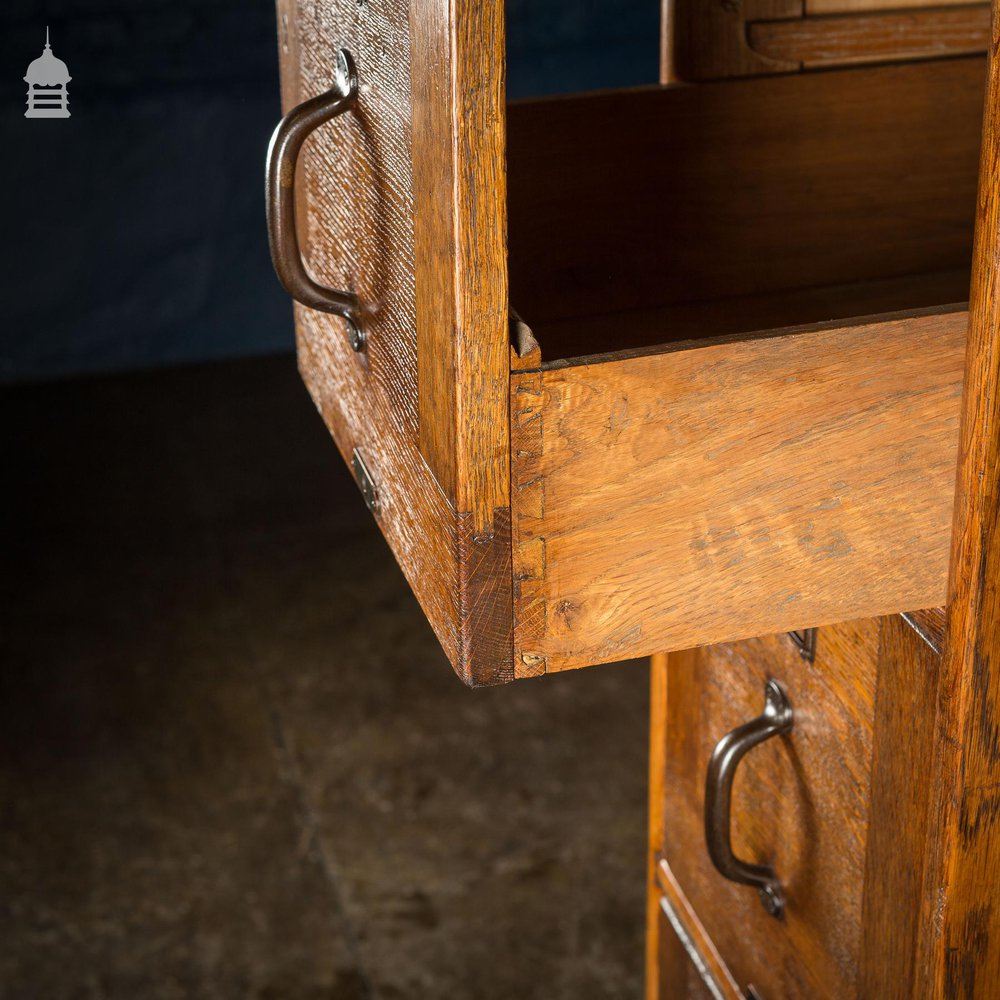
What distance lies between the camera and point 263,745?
9.36 feet

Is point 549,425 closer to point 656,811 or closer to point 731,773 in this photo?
point 731,773

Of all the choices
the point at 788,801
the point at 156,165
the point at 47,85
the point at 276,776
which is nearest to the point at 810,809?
the point at 788,801

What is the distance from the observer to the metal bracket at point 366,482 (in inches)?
37.4

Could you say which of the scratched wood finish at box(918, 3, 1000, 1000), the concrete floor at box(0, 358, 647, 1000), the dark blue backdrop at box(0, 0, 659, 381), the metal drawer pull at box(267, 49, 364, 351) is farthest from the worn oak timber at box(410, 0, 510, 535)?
the dark blue backdrop at box(0, 0, 659, 381)

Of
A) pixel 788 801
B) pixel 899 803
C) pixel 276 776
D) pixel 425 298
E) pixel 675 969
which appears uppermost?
pixel 425 298

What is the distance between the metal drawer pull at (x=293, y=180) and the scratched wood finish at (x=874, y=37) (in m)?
0.54

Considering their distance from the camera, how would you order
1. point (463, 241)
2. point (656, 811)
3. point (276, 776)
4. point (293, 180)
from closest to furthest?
point (463, 241) < point (293, 180) < point (656, 811) < point (276, 776)

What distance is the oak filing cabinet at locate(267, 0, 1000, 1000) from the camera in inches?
29.3

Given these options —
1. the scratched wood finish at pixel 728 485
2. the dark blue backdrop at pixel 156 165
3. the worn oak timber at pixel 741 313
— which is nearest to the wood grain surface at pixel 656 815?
the worn oak timber at pixel 741 313

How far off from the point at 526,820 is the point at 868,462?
1.94 m

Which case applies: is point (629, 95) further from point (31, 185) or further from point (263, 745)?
point (31, 185)

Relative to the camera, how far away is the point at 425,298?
747 millimetres

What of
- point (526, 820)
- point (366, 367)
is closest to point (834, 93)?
point (366, 367)

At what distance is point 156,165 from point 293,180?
3.44 m
